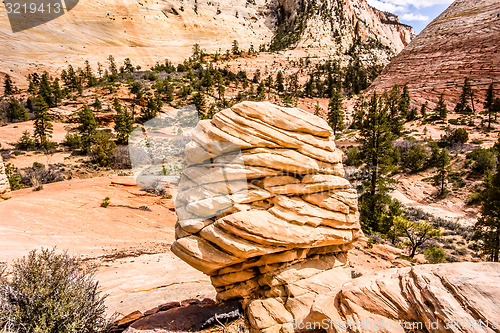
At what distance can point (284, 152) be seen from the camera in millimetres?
Answer: 5891

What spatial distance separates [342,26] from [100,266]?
→ 134529 mm

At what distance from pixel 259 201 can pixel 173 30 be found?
378 ft

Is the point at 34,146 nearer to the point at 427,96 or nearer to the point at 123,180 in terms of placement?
the point at 123,180

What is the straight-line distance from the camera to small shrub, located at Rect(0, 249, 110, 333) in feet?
14.6

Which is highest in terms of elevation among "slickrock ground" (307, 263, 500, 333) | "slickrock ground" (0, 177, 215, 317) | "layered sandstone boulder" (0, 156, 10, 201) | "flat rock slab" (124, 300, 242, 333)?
"slickrock ground" (307, 263, 500, 333)

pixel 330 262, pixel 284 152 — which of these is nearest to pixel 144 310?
pixel 330 262

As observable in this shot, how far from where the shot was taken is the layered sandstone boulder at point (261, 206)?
535 cm

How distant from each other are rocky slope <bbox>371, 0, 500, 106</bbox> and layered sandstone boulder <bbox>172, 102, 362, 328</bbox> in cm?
6683

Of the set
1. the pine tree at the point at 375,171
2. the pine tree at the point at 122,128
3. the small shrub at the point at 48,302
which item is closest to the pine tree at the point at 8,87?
the pine tree at the point at 122,128

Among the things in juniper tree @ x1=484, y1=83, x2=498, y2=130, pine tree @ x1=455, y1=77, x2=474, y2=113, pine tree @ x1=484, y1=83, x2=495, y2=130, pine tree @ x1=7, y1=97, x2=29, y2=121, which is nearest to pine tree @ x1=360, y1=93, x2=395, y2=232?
pine tree @ x1=484, y1=83, x2=495, y2=130

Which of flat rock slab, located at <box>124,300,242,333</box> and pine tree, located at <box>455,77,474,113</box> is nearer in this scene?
flat rock slab, located at <box>124,300,242,333</box>

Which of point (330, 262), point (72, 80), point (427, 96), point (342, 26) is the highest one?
point (342, 26)

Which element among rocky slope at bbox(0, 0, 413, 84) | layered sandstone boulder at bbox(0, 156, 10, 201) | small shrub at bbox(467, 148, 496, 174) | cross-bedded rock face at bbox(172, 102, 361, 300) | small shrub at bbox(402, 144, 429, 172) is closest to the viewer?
cross-bedded rock face at bbox(172, 102, 361, 300)

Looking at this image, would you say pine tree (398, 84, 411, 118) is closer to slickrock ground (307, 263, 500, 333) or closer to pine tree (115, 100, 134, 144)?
pine tree (115, 100, 134, 144)
